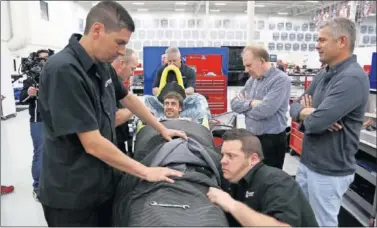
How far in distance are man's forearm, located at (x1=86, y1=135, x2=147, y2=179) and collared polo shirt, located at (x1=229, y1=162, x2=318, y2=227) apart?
45cm

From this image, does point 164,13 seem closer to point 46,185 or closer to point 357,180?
point 357,180

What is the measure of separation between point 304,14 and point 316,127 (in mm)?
17013

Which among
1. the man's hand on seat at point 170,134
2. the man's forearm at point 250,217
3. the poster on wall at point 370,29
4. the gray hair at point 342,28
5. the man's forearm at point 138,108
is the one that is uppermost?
the poster on wall at point 370,29

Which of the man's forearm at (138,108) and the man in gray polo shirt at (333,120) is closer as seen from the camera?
the man in gray polo shirt at (333,120)

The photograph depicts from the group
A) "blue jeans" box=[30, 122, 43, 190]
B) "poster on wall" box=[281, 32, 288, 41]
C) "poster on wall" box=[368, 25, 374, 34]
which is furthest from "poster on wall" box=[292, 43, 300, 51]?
"blue jeans" box=[30, 122, 43, 190]

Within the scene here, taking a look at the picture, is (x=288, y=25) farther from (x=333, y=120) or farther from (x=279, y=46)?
(x=333, y=120)

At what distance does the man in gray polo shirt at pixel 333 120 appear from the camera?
5.43ft

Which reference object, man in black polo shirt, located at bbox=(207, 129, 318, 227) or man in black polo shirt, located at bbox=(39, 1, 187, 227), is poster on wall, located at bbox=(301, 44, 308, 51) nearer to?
→ man in black polo shirt, located at bbox=(207, 129, 318, 227)

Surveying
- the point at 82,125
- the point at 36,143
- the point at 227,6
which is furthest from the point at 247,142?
the point at 227,6

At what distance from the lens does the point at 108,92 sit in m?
1.45

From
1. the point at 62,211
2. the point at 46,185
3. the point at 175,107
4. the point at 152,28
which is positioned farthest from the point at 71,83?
the point at 152,28

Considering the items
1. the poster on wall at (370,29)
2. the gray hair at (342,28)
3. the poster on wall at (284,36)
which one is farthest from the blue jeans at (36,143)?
the poster on wall at (370,29)

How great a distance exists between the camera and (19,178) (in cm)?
364

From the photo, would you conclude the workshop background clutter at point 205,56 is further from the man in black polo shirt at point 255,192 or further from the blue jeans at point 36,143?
the man in black polo shirt at point 255,192
